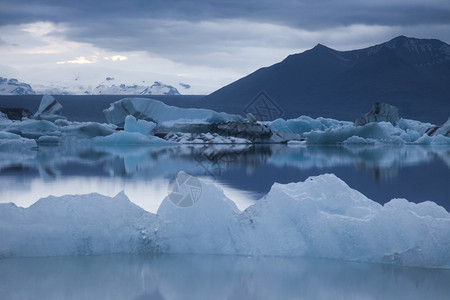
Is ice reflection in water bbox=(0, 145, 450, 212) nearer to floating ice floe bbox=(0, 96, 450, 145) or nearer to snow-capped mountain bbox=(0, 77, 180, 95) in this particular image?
floating ice floe bbox=(0, 96, 450, 145)

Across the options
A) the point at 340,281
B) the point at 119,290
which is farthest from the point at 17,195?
the point at 340,281

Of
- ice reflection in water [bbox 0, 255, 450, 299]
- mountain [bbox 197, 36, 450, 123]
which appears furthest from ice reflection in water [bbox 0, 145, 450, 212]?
mountain [bbox 197, 36, 450, 123]

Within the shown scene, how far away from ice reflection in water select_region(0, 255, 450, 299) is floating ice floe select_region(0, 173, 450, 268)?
9 cm

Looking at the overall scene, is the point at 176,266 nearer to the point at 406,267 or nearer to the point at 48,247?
the point at 48,247

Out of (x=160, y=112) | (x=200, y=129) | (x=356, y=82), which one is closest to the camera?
(x=200, y=129)

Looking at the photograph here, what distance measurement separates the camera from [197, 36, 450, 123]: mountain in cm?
6328

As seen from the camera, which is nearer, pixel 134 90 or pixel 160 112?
pixel 160 112

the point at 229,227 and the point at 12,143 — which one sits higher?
the point at 229,227

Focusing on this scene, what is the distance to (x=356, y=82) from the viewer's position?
68562mm

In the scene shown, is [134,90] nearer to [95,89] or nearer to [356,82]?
[95,89]

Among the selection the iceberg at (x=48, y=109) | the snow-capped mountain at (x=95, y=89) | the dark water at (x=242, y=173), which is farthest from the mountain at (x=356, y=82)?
the snow-capped mountain at (x=95, y=89)

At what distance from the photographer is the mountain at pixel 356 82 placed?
208 feet

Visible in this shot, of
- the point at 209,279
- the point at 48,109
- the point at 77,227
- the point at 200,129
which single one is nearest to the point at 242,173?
the point at 77,227

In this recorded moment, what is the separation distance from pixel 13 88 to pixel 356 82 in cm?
12680
